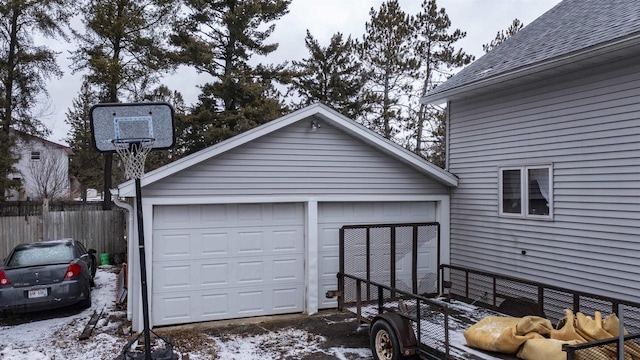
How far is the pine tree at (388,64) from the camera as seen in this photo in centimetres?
2184

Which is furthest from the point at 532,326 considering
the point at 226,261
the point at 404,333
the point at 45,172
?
the point at 45,172

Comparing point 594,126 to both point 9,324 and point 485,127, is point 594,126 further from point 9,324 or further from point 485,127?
point 9,324

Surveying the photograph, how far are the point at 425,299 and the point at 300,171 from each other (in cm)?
395

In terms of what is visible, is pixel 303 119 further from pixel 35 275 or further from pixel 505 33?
pixel 505 33

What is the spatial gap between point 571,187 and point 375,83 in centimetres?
1735

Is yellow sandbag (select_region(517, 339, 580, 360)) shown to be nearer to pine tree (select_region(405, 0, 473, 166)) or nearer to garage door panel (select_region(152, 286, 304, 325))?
garage door panel (select_region(152, 286, 304, 325))

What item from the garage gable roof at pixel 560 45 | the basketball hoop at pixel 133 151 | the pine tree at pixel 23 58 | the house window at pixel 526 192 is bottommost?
the house window at pixel 526 192

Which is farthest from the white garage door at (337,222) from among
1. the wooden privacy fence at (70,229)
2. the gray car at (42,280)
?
the wooden privacy fence at (70,229)

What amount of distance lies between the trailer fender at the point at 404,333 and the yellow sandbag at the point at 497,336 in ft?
2.06

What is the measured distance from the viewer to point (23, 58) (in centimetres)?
1711

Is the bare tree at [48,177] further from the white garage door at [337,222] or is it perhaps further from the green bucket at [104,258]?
the white garage door at [337,222]

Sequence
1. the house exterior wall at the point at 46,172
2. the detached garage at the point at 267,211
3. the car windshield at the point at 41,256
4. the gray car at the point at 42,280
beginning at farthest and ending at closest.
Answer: the house exterior wall at the point at 46,172 → the car windshield at the point at 41,256 → the gray car at the point at 42,280 → the detached garage at the point at 267,211

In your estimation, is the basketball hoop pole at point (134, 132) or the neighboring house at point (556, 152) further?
the neighboring house at point (556, 152)

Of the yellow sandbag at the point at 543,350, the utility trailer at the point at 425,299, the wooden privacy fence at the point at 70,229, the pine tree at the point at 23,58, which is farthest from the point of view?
the pine tree at the point at 23,58
